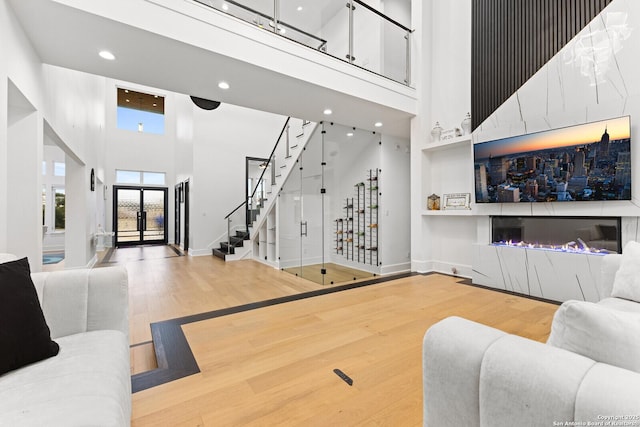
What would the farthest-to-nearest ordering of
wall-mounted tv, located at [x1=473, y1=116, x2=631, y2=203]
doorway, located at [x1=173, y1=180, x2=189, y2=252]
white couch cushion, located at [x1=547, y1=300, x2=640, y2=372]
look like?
doorway, located at [x1=173, y1=180, x2=189, y2=252]
wall-mounted tv, located at [x1=473, y1=116, x2=631, y2=203]
white couch cushion, located at [x1=547, y1=300, x2=640, y2=372]

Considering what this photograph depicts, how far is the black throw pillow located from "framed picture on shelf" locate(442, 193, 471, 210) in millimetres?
5079

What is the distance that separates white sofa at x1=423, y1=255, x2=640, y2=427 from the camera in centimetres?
65

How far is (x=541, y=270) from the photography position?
3.71 m

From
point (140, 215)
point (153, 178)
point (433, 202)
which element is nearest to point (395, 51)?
point (433, 202)

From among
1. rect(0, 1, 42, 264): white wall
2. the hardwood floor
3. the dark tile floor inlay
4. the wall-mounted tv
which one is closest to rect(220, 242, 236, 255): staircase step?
the hardwood floor

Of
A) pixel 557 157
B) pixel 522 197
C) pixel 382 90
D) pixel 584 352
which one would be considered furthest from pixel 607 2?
pixel 584 352

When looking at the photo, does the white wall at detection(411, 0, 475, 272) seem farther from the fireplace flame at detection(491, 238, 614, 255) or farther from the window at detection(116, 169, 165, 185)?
the window at detection(116, 169, 165, 185)

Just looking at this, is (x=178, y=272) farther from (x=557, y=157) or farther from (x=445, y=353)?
(x=557, y=157)

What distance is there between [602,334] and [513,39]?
4.87 meters

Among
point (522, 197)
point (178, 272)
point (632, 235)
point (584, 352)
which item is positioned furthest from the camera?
point (178, 272)

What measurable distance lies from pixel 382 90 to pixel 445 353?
Answer: 4.37 meters

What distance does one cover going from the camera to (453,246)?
200 inches

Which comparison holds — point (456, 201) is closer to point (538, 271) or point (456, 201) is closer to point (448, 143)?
point (448, 143)

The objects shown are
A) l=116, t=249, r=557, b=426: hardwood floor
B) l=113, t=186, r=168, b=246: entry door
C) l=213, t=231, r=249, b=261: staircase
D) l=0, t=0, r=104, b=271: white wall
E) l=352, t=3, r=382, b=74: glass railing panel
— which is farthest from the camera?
l=113, t=186, r=168, b=246: entry door
